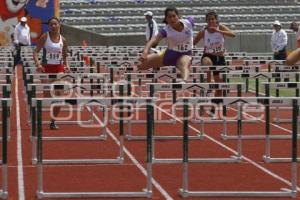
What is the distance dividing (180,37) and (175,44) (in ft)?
0.42

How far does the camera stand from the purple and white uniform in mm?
13008

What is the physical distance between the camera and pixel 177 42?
516 inches

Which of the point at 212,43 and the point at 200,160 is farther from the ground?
the point at 212,43

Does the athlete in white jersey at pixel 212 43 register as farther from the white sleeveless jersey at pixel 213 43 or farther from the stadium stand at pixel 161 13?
the stadium stand at pixel 161 13

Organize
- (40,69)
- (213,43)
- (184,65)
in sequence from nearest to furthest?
(184,65), (40,69), (213,43)

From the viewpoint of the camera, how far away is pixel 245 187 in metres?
8.73

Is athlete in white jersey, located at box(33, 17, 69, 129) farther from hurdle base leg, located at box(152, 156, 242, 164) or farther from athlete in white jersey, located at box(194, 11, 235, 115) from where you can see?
hurdle base leg, located at box(152, 156, 242, 164)

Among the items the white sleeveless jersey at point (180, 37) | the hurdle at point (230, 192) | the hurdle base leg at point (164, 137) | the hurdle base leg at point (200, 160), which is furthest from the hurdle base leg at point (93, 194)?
the white sleeveless jersey at point (180, 37)

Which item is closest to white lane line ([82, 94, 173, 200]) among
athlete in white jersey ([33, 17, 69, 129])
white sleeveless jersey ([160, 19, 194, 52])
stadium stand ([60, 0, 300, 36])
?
athlete in white jersey ([33, 17, 69, 129])

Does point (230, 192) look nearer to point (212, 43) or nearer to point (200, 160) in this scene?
point (200, 160)

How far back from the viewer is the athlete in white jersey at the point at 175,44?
41.9 ft

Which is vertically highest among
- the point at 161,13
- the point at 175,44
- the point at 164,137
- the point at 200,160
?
the point at 161,13

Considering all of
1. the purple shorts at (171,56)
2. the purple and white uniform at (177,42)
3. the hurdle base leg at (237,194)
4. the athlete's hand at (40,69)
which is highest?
the purple and white uniform at (177,42)

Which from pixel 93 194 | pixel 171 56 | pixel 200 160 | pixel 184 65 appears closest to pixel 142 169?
pixel 200 160
